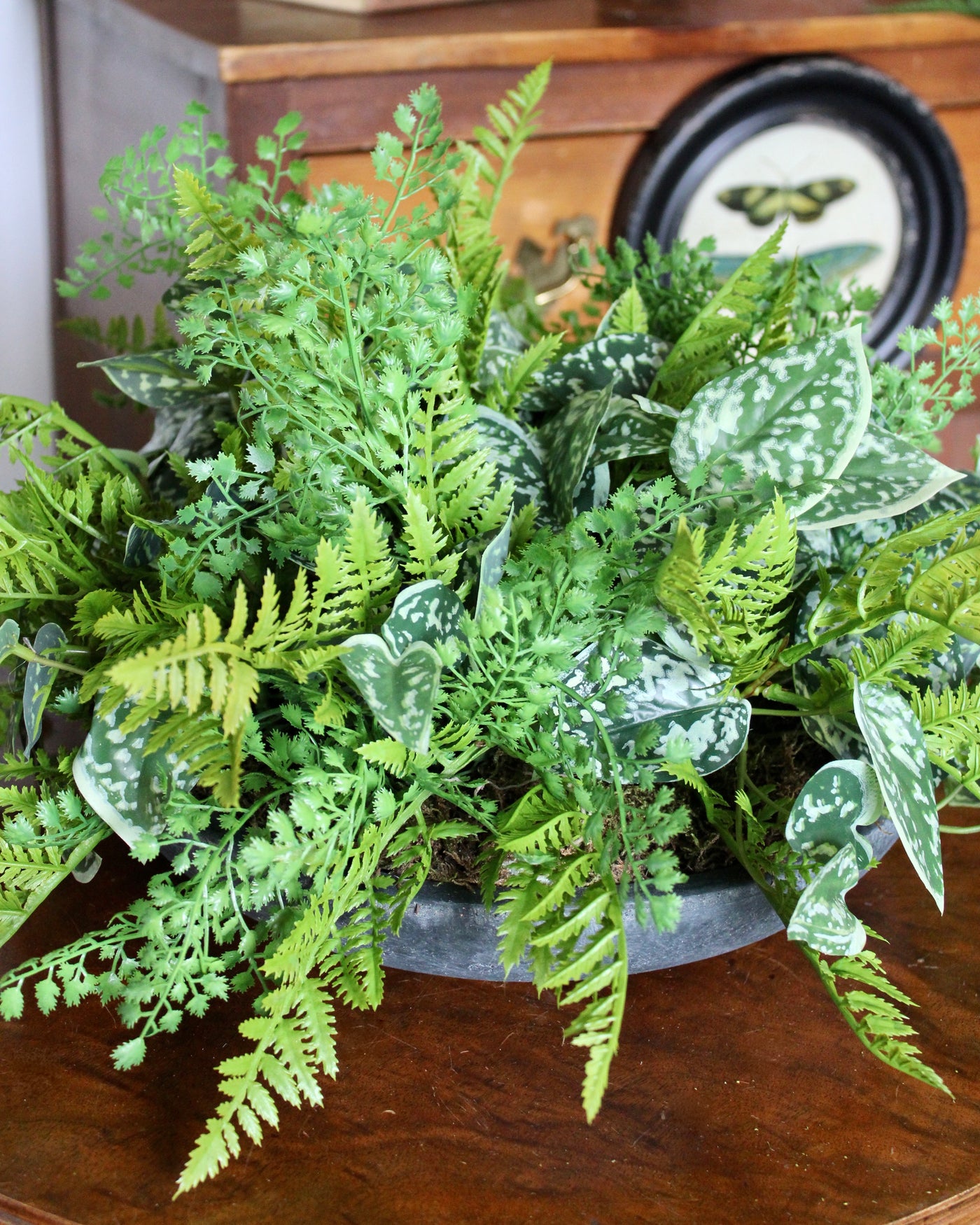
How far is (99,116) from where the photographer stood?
1.10 metres

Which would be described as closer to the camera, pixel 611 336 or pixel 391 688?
pixel 391 688

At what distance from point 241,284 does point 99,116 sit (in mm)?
879

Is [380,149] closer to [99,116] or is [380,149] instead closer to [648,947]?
[648,947]

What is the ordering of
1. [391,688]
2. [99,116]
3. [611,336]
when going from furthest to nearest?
[99,116]
[611,336]
[391,688]

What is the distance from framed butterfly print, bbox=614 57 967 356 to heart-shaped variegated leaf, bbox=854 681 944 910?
0.83 m

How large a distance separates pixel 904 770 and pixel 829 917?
0.18 feet

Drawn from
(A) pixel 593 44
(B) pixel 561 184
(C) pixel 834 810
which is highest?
(A) pixel 593 44

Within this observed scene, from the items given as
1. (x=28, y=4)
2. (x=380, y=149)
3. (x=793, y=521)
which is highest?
(x=28, y=4)

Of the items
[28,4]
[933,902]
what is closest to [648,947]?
[933,902]

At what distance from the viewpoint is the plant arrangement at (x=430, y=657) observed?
Answer: 0.34 m

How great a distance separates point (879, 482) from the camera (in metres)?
0.40

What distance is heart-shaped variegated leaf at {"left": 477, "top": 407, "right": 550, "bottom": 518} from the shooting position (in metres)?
0.44

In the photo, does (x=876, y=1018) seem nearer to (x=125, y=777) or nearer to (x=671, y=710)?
(x=671, y=710)

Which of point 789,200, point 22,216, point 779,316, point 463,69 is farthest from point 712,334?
point 22,216
